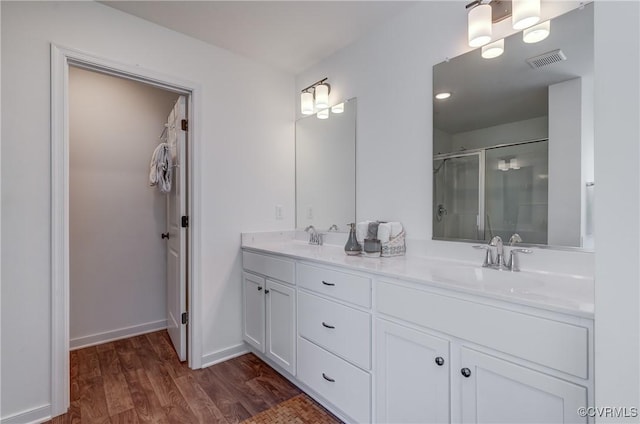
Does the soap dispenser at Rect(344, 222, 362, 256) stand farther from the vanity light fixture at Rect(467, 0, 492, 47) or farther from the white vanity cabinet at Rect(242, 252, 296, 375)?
the vanity light fixture at Rect(467, 0, 492, 47)

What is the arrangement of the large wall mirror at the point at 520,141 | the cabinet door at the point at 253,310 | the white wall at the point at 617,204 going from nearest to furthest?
the white wall at the point at 617,204 → the large wall mirror at the point at 520,141 → the cabinet door at the point at 253,310

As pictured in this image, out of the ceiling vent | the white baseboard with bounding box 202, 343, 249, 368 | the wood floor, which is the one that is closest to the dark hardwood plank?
the wood floor

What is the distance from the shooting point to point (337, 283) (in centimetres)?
163

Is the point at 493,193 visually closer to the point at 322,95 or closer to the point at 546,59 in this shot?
the point at 546,59

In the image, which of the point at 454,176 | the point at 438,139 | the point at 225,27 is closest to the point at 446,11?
the point at 438,139

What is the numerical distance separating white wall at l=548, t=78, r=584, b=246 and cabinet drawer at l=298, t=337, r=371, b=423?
1096 mm

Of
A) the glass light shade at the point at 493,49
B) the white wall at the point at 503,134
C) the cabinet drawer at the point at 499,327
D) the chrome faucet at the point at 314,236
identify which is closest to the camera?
the cabinet drawer at the point at 499,327

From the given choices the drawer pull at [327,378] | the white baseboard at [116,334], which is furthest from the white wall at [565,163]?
the white baseboard at [116,334]

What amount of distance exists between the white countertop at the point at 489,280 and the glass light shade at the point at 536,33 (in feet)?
3.48

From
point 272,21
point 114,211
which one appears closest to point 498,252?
point 272,21

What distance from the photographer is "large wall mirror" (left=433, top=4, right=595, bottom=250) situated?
132 cm

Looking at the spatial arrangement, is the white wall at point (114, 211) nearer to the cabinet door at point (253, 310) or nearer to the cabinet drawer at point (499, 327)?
the cabinet door at point (253, 310)

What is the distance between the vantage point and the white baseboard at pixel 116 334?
257cm

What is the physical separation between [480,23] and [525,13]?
190 millimetres
